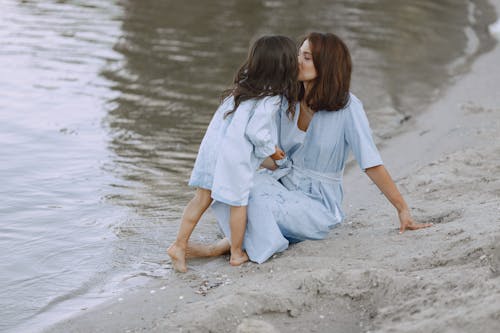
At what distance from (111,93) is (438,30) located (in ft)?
20.9

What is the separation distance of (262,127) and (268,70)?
29cm

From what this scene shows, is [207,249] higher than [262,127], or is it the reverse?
[262,127]

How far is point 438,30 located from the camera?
523 inches

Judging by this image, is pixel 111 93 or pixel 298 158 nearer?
pixel 298 158

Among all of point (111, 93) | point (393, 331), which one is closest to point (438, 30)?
point (111, 93)

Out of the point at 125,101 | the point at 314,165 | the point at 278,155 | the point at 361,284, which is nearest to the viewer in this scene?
the point at 361,284

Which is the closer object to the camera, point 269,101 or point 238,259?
point 269,101

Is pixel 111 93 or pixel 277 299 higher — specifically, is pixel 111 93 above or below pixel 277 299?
below

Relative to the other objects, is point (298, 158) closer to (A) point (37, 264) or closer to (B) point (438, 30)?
(A) point (37, 264)

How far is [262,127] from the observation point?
Answer: 4234mm

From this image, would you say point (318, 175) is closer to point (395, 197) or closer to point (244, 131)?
point (395, 197)

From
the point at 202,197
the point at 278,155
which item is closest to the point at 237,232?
the point at 202,197

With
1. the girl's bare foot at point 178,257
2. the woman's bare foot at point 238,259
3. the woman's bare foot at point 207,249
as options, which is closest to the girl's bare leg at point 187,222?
the girl's bare foot at point 178,257

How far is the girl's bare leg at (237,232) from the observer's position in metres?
4.35
